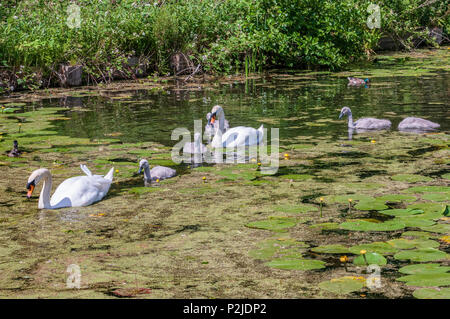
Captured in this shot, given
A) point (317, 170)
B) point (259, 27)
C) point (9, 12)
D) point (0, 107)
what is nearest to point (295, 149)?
point (317, 170)

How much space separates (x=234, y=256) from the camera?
398cm

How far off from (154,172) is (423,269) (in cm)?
302

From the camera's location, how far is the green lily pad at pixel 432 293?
3152mm

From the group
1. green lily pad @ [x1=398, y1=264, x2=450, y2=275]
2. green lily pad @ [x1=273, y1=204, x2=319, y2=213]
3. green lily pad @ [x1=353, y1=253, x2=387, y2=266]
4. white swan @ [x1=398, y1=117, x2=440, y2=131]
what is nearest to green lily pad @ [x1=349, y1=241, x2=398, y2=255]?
green lily pad @ [x1=353, y1=253, x2=387, y2=266]

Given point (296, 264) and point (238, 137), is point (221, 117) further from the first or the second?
point (296, 264)

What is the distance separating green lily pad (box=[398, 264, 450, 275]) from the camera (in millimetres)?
3494

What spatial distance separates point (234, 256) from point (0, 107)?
678cm

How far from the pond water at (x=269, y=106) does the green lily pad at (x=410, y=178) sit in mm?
1865

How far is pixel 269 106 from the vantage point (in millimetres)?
9562

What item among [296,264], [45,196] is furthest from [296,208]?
[45,196]

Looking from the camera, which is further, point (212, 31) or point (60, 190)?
point (212, 31)

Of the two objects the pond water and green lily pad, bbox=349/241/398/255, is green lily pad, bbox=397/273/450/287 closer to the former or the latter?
green lily pad, bbox=349/241/398/255

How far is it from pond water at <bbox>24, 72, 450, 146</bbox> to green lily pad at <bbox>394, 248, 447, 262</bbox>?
3472 mm
